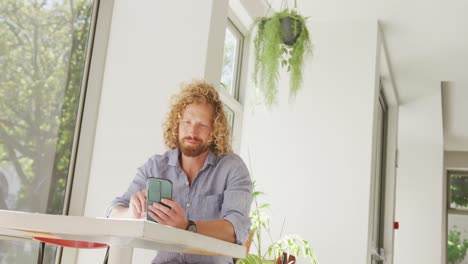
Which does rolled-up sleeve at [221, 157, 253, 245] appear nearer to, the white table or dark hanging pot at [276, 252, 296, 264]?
the white table

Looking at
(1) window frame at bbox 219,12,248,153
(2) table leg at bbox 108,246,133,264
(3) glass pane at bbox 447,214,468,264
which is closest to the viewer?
(2) table leg at bbox 108,246,133,264

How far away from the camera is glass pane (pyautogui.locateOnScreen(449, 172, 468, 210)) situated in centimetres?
936

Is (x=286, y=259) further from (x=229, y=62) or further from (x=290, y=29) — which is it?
(x=229, y=62)

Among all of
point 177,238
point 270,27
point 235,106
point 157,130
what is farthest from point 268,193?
point 177,238

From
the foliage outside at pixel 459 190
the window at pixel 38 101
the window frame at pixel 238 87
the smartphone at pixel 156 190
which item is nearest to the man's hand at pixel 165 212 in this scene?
the smartphone at pixel 156 190

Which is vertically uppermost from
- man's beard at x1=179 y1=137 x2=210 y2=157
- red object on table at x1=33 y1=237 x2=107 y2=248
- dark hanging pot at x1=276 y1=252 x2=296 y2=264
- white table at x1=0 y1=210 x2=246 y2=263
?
man's beard at x1=179 y1=137 x2=210 y2=157

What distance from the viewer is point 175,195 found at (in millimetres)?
1907

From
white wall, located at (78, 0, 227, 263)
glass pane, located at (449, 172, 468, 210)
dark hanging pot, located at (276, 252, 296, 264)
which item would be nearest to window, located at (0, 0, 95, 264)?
white wall, located at (78, 0, 227, 263)

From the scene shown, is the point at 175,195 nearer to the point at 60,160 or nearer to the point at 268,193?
the point at 60,160

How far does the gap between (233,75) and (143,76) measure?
70.6 inches

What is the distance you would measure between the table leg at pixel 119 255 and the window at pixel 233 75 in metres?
2.99

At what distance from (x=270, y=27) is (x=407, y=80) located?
2.94 m

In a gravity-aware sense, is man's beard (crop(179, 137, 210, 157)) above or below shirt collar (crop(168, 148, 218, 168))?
above

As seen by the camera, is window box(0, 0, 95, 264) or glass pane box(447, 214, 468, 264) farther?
glass pane box(447, 214, 468, 264)
